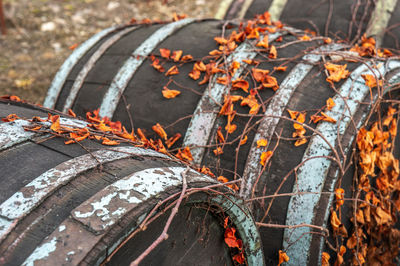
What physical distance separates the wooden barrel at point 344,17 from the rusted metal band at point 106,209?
2.42 m

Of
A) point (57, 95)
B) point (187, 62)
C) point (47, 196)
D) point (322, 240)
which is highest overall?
point (187, 62)

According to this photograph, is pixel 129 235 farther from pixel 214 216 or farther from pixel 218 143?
pixel 218 143

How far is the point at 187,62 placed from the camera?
234 centimetres

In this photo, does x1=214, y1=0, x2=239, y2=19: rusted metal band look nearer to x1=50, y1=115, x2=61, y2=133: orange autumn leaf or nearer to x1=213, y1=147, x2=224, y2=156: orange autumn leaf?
x1=213, y1=147, x2=224, y2=156: orange autumn leaf

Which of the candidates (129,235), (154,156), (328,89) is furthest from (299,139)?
(129,235)

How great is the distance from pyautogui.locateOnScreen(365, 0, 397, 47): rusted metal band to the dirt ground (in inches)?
147

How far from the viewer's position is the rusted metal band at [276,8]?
3574mm

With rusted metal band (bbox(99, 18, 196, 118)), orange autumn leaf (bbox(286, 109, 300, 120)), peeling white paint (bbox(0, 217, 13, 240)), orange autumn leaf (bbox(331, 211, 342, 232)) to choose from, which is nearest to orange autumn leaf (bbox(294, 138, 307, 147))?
orange autumn leaf (bbox(286, 109, 300, 120))

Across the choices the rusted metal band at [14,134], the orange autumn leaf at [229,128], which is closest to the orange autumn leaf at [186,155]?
the orange autumn leaf at [229,128]

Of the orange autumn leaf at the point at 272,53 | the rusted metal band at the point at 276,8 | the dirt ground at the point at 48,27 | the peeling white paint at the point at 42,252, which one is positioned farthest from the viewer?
the dirt ground at the point at 48,27

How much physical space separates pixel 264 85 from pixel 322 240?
868mm

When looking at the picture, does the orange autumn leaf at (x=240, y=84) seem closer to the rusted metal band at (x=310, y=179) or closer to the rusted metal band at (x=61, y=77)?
the rusted metal band at (x=310, y=179)

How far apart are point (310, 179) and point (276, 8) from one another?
2.26 metres

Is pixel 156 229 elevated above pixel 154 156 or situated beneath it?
situated beneath
